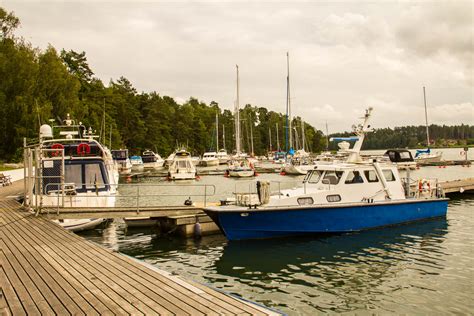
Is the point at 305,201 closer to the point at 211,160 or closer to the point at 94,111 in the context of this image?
the point at 94,111

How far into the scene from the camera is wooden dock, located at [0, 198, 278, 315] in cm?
682

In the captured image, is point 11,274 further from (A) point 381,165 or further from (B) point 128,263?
(A) point 381,165

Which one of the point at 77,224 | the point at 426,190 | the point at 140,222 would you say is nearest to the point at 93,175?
the point at 77,224

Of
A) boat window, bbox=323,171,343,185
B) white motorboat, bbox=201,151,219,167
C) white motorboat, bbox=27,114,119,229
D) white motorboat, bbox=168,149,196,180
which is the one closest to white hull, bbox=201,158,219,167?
white motorboat, bbox=201,151,219,167

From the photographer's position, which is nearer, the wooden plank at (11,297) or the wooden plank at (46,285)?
the wooden plank at (11,297)

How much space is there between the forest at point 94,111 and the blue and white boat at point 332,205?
71.6 feet

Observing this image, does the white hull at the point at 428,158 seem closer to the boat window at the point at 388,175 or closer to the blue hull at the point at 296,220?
the boat window at the point at 388,175

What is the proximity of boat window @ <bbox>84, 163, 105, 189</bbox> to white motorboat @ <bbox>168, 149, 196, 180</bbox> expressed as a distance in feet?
104

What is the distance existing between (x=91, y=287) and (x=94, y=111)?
72.6 m

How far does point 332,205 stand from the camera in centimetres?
1744

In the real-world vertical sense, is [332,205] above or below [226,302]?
above

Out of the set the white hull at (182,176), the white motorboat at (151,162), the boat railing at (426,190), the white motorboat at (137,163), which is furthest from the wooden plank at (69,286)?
the white motorboat at (151,162)

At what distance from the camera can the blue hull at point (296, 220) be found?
54.9ft

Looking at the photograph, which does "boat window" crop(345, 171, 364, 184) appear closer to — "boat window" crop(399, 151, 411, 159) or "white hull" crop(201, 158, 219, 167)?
"boat window" crop(399, 151, 411, 159)
